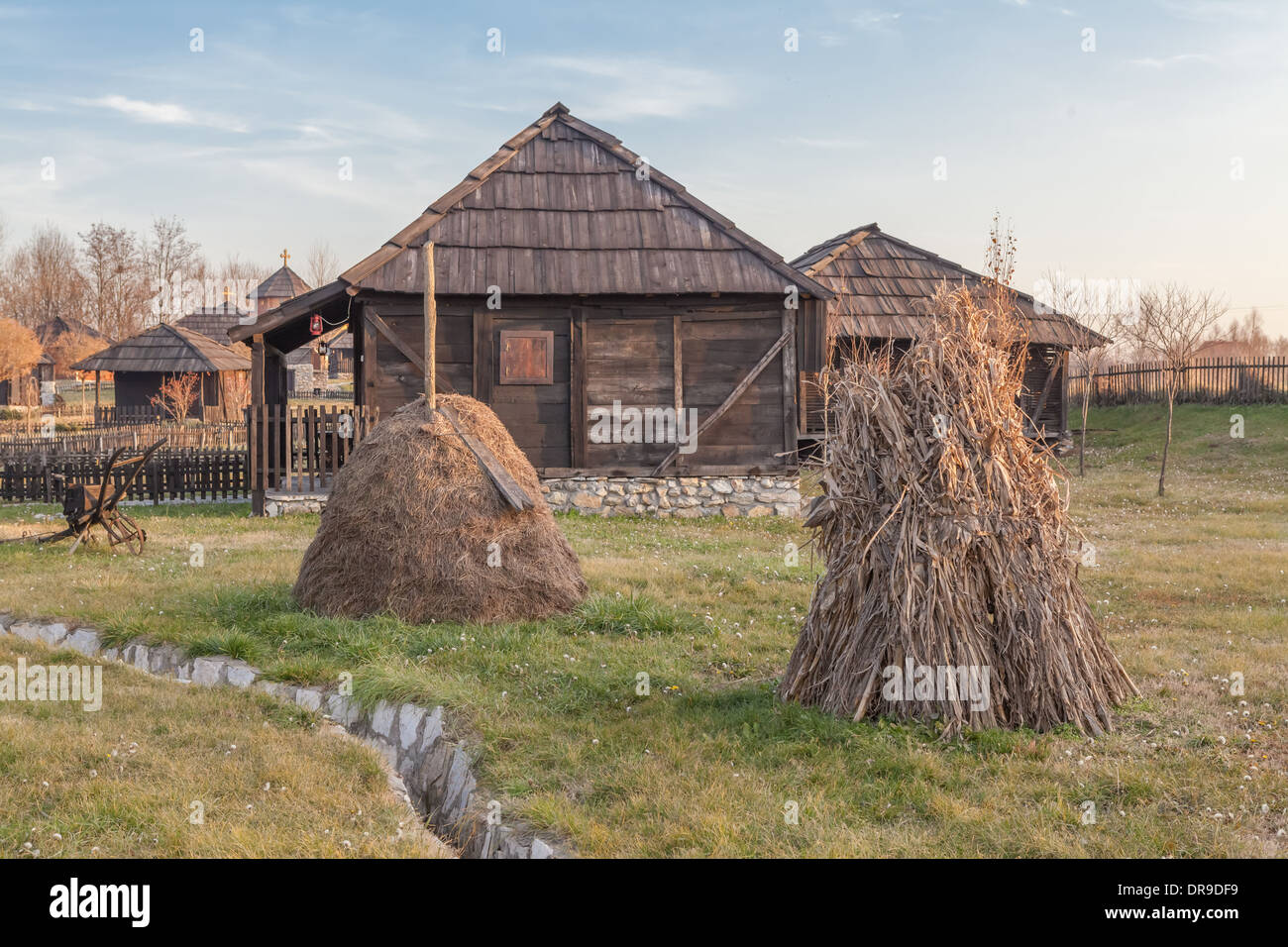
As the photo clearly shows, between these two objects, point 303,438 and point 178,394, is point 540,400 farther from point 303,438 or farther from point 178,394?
point 178,394

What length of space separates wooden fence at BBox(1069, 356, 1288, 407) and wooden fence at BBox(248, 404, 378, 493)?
20.4 m

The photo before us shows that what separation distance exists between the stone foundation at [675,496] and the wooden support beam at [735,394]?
0.30m

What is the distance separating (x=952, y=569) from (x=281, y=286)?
58487mm

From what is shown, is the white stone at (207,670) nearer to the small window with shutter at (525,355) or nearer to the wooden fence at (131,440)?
the small window with shutter at (525,355)

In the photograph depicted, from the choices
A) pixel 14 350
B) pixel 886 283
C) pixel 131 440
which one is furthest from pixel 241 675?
pixel 14 350

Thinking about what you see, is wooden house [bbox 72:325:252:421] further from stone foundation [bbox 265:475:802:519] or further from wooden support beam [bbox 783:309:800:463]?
wooden support beam [bbox 783:309:800:463]

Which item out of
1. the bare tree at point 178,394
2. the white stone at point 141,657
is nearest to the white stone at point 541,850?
the white stone at point 141,657

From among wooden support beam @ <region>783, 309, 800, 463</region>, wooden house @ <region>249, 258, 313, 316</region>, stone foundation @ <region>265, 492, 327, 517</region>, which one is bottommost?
stone foundation @ <region>265, 492, 327, 517</region>

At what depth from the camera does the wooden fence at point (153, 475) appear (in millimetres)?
17656

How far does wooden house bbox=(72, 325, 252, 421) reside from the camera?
35.3 metres

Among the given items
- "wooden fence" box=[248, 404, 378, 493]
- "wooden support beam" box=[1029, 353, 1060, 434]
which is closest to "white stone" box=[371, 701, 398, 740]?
"wooden fence" box=[248, 404, 378, 493]
